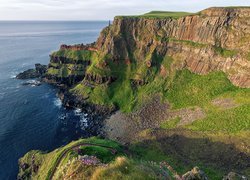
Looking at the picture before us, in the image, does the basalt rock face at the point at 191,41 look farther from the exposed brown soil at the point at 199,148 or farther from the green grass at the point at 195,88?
the exposed brown soil at the point at 199,148

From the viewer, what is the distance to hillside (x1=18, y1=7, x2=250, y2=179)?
74.2m

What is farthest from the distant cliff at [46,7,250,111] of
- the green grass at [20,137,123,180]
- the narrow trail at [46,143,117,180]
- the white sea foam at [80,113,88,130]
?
the narrow trail at [46,143,117,180]

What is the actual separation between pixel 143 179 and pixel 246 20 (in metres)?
88.2

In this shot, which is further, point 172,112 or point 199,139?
point 172,112

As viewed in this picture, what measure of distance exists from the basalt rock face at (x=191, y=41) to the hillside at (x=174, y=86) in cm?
39

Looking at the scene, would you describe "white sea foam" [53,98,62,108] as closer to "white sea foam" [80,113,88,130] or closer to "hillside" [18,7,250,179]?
"hillside" [18,7,250,179]

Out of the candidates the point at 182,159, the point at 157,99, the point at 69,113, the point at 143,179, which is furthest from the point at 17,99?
the point at 143,179

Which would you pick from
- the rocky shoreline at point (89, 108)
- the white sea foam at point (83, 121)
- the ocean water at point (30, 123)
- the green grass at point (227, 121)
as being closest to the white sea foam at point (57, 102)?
the ocean water at point (30, 123)

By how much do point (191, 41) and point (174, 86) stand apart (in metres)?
22.8

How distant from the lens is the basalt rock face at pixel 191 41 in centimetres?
9681

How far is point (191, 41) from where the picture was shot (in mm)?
112438

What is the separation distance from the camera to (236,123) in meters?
78.9

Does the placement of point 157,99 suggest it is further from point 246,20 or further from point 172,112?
point 246,20

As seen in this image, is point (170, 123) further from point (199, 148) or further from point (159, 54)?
point (159, 54)
